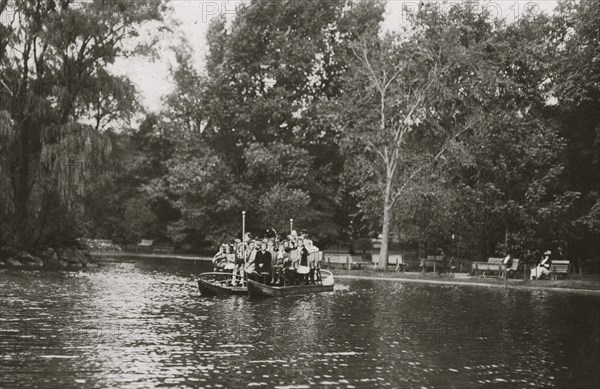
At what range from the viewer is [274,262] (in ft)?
96.8

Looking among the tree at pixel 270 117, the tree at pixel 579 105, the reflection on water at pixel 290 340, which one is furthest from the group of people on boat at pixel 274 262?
the tree at pixel 270 117

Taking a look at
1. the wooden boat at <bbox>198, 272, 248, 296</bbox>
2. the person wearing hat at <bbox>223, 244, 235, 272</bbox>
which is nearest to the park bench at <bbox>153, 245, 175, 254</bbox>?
the person wearing hat at <bbox>223, 244, 235, 272</bbox>

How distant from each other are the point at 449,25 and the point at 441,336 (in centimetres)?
2889

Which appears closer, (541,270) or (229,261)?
(229,261)

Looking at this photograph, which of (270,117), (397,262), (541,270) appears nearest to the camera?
(541,270)

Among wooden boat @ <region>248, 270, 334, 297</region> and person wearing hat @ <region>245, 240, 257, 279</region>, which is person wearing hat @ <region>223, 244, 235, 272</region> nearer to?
person wearing hat @ <region>245, 240, 257, 279</region>

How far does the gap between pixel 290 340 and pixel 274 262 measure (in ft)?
42.8

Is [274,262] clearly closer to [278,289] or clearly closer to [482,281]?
[278,289]

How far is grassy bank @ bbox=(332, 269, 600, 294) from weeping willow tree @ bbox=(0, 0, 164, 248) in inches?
649

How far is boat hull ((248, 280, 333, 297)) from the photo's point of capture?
27.1 metres

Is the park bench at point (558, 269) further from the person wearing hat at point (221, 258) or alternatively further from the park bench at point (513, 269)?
the person wearing hat at point (221, 258)

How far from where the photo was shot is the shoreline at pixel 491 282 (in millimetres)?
33656

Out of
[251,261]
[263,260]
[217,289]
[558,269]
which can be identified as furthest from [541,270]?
[217,289]

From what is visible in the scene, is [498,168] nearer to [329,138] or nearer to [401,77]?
[401,77]
